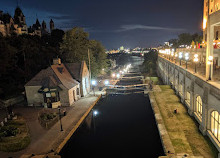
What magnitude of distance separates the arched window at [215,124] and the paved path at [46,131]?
14.5 m

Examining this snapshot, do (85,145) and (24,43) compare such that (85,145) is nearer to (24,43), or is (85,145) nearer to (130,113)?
(130,113)

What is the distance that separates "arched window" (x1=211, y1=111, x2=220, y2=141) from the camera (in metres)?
13.9

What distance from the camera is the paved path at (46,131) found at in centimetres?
1639

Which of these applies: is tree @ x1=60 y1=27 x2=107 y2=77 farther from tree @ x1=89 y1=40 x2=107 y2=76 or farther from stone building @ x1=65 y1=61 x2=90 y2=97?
stone building @ x1=65 y1=61 x2=90 y2=97

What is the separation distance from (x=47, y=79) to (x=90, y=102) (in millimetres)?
8254

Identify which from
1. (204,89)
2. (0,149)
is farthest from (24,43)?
(204,89)

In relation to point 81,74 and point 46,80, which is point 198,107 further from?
point 46,80

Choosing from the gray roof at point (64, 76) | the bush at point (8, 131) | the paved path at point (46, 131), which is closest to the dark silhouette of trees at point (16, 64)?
the gray roof at point (64, 76)

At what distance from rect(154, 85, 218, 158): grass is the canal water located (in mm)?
1962

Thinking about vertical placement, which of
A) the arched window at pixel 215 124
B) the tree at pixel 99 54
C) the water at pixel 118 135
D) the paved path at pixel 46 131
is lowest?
the water at pixel 118 135

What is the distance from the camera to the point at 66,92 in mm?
28266

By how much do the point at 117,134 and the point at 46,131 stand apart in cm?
840

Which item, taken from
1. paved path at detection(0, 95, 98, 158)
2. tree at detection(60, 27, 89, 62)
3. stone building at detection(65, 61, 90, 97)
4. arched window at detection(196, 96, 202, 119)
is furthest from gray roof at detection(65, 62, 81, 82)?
arched window at detection(196, 96, 202, 119)

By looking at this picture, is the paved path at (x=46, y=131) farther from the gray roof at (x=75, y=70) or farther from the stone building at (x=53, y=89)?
the gray roof at (x=75, y=70)
